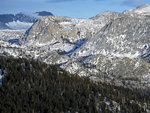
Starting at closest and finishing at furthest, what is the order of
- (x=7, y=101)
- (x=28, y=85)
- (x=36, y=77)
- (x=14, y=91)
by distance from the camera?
(x=7, y=101) < (x=14, y=91) < (x=28, y=85) < (x=36, y=77)

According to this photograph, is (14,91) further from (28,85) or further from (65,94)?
(65,94)

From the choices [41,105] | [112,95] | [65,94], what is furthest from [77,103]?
[112,95]

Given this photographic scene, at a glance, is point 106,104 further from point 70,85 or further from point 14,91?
point 14,91

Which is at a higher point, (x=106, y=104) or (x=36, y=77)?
(x=36, y=77)

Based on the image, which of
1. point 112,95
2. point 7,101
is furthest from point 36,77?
point 112,95

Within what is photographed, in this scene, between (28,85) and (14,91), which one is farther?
(28,85)

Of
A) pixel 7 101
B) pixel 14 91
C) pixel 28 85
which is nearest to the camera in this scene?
pixel 7 101
